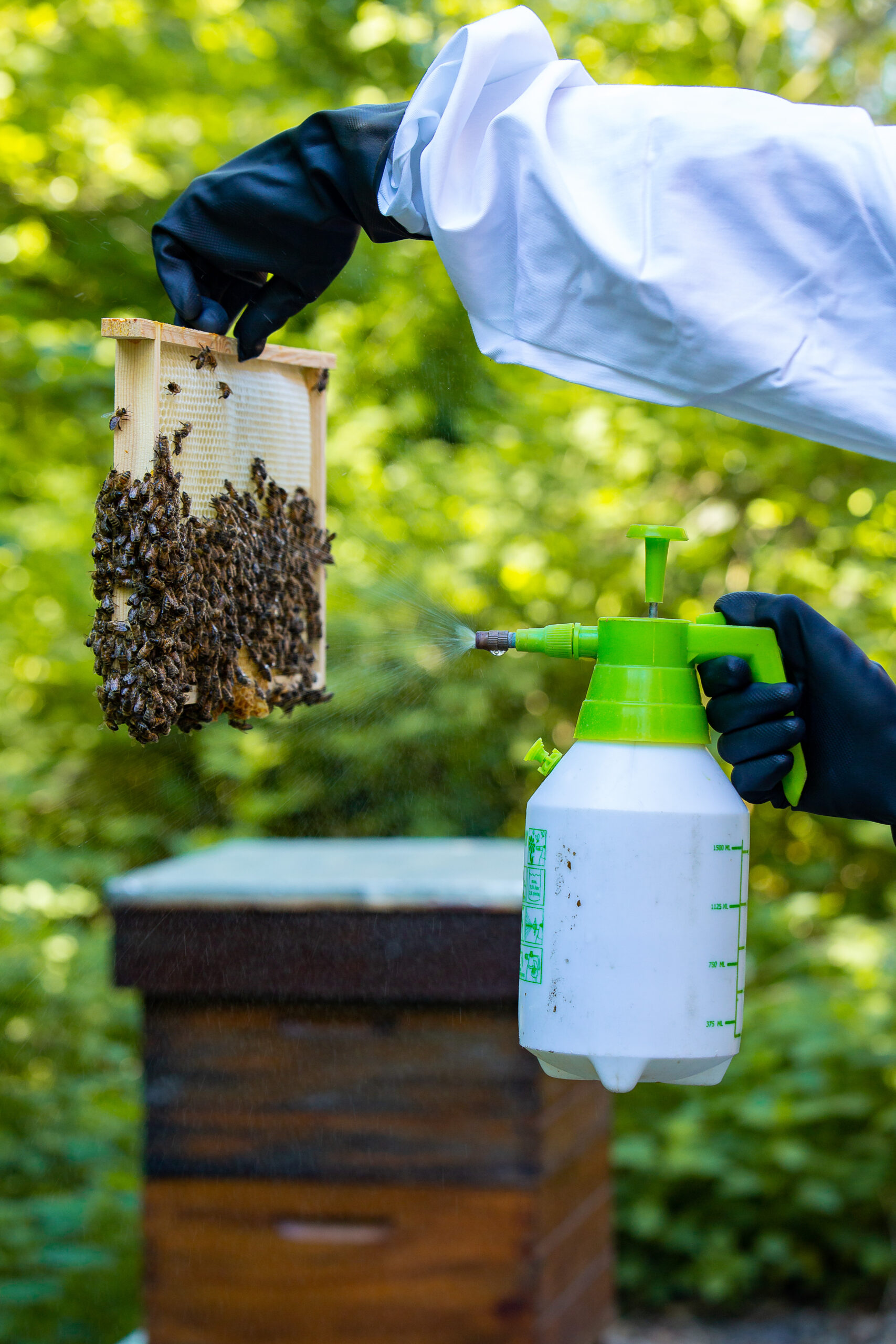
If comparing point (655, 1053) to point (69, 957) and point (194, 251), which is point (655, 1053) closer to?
point (194, 251)

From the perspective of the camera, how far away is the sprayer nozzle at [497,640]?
116 cm

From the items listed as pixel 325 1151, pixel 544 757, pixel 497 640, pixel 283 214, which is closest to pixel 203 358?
pixel 283 214

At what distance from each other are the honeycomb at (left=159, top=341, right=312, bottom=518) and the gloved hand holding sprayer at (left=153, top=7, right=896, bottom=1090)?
338mm

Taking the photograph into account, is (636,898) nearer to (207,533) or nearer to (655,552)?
(655,552)

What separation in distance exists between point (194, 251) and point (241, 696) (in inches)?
20.2

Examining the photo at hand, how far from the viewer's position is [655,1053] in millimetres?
995

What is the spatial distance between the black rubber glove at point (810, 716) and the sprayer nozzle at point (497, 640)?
203 millimetres

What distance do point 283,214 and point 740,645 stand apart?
67 centimetres

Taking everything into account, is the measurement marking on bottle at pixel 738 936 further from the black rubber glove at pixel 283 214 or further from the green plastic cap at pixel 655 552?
the black rubber glove at pixel 283 214

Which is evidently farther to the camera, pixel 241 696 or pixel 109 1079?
pixel 109 1079

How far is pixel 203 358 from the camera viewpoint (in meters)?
1.35

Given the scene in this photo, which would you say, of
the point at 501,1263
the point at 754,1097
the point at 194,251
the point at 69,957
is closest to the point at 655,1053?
the point at 194,251

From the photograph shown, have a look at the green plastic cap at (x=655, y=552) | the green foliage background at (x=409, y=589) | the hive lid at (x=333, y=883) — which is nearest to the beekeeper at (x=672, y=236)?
the green plastic cap at (x=655, y=552)

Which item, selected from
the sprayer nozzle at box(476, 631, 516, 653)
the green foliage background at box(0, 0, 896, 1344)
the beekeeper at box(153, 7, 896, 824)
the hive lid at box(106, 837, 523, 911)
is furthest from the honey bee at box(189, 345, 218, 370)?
the green foliage background at box(0, 0, 896, 1344)
